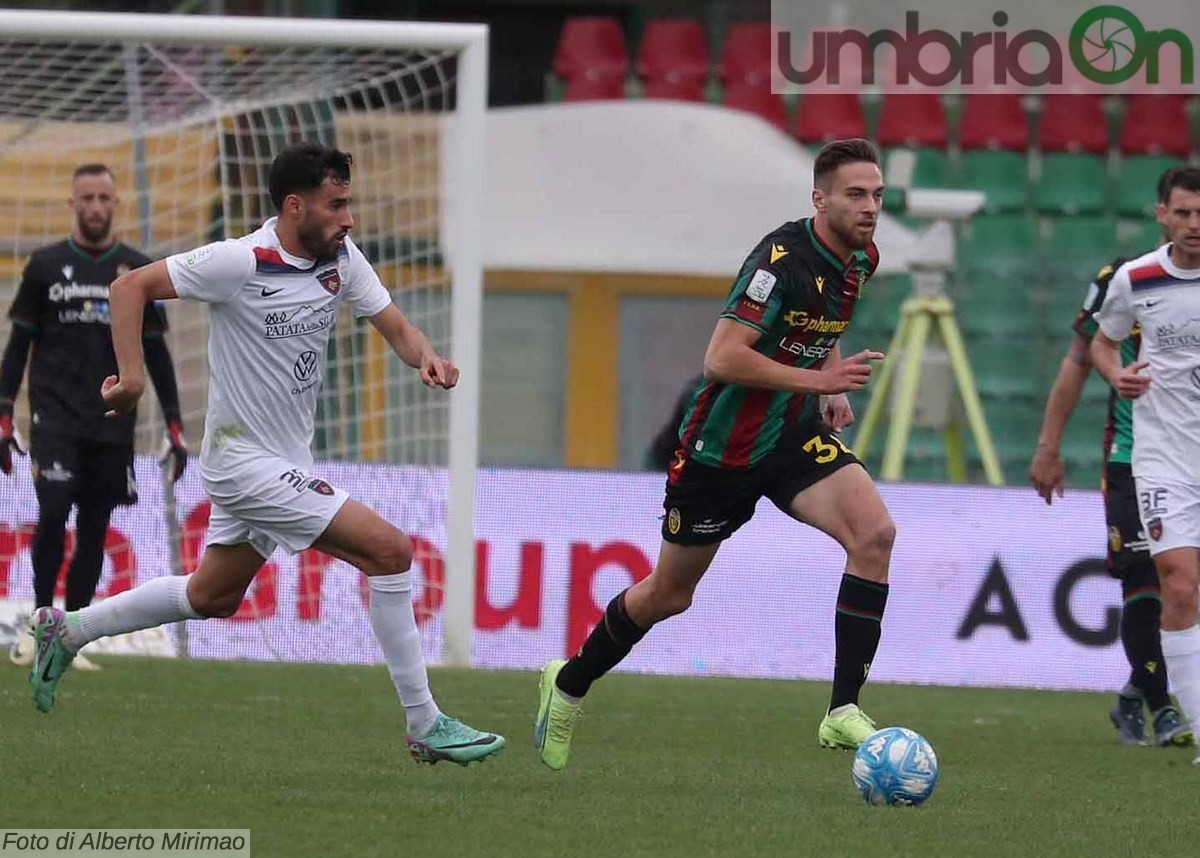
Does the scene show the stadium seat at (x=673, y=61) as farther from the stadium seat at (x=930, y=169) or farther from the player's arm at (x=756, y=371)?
the player's arm at (x=756, y=371)

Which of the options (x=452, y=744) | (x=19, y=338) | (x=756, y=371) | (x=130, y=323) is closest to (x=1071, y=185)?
(x=19, y=338)

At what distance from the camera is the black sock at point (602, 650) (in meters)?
6.73

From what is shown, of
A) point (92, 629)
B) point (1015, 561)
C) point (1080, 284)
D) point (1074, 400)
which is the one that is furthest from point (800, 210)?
point (92, 629)

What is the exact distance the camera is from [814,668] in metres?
11.3

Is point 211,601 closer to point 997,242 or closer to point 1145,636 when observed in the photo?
point 1145,636

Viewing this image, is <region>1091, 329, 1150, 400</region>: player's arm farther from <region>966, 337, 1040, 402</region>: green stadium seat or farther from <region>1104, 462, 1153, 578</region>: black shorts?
<region>966, 337, 1040, 402</region>: green stadium seat

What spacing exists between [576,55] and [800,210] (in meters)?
3.09

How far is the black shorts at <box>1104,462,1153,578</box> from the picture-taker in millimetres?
8359

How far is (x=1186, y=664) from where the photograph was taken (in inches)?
284

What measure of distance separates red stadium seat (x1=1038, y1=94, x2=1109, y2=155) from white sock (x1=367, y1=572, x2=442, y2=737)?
11.7 metres

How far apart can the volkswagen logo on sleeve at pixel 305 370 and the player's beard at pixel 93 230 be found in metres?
3.14

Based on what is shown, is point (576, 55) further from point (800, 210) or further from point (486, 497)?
point (486, 497)

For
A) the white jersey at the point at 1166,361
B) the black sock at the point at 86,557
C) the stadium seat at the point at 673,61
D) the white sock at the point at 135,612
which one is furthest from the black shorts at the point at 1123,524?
the stadium seat at the point at 673,61

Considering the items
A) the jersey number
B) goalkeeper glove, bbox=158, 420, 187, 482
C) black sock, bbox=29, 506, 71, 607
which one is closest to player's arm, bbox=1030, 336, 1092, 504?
the jersey number
